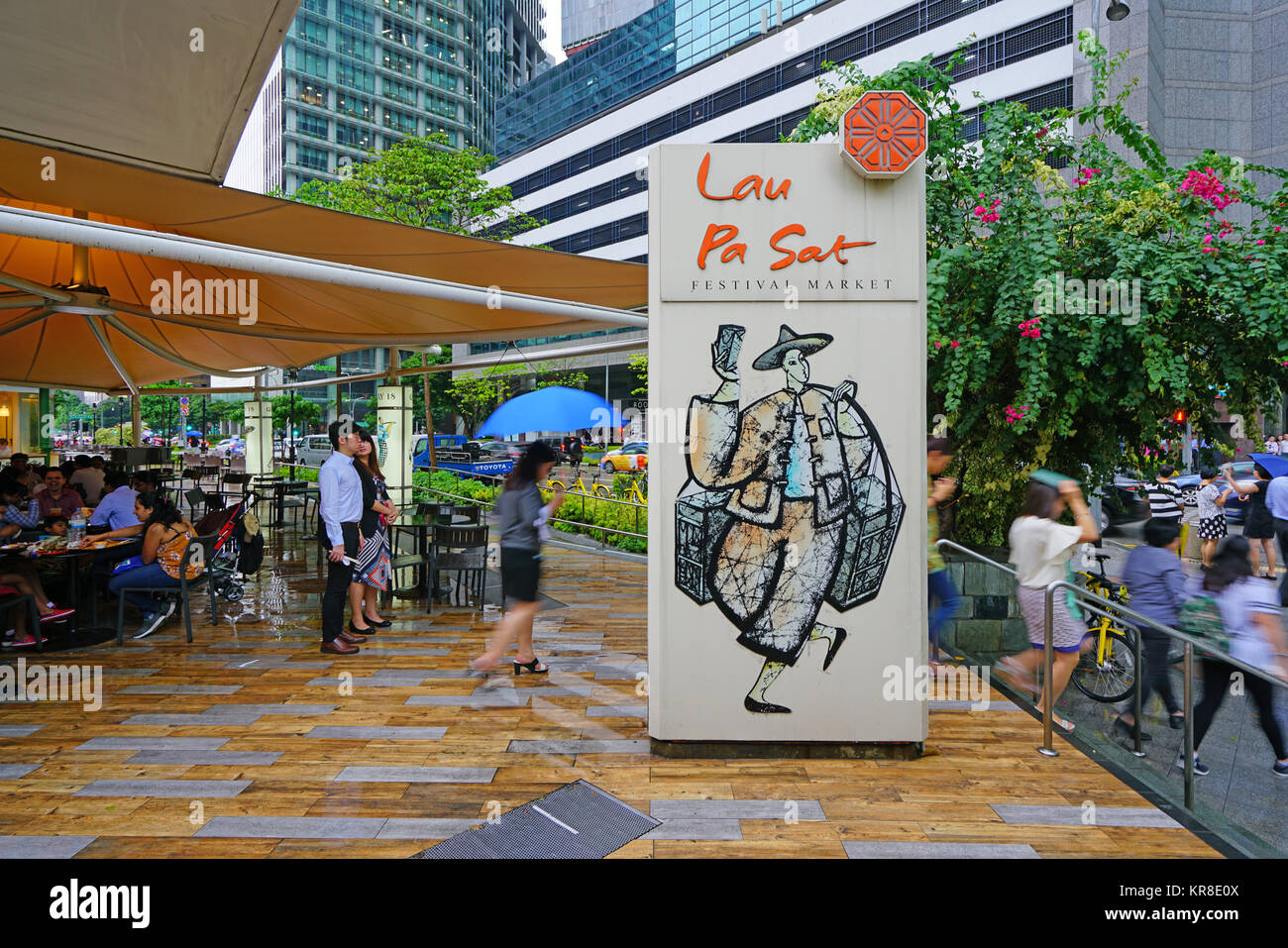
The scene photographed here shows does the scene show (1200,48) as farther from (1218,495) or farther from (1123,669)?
(1123,669)

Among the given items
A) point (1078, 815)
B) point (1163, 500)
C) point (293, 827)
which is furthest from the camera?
point (1163, 500)

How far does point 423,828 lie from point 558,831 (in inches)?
22.7

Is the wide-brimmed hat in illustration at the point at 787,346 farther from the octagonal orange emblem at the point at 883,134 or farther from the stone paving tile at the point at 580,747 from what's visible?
the stone paving tile at the point at 580,747

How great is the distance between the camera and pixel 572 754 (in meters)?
4.33

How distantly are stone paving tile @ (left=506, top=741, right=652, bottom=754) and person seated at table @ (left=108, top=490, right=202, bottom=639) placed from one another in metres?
3.81

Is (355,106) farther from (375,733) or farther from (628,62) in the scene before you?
(375,733)

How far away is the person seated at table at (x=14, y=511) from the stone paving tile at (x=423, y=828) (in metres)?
5.84

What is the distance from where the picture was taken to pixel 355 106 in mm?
71438

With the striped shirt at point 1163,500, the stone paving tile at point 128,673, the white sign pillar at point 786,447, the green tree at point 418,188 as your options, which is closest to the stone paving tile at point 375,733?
the white sign pillar at point 786,447

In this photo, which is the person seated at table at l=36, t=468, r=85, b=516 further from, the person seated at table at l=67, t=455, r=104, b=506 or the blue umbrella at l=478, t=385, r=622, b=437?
the blue umbrella at l=478, t=385, r=622, b=437

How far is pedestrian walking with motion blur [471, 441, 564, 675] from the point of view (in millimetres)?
5438

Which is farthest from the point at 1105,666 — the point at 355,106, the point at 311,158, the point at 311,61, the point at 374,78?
the point at 374,78
